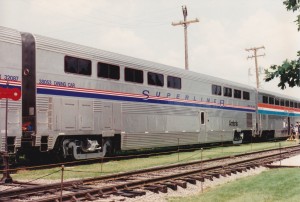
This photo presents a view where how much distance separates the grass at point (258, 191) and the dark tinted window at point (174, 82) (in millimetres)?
8939

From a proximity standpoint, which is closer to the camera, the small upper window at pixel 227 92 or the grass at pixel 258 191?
the grass at pixel 258 191

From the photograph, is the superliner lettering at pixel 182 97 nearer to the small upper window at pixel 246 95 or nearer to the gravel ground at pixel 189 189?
the small upper window at pixel 246 95

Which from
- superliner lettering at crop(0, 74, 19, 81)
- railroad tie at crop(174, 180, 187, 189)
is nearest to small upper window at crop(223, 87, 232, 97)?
railroad tie at crop(174, 180, 187, 189)

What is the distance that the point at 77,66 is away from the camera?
52.6 ft

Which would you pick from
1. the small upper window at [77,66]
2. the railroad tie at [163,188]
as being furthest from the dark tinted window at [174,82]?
the railroad tie at [163,188]

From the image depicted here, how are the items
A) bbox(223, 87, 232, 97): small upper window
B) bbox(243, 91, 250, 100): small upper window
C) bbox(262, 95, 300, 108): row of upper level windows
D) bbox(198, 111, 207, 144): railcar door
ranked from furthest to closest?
bbox(262, 95, 300, 108): row of upper level windows < bbox(243, 91, 250, 100): small upper window < bbox(223, 87, 232, 97): small upper window < bbox(198, 111, 207, 144): railcar door

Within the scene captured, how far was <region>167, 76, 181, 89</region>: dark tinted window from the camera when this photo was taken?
21.6m

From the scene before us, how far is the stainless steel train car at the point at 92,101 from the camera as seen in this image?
14.0m

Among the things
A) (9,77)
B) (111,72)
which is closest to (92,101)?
(111,72)

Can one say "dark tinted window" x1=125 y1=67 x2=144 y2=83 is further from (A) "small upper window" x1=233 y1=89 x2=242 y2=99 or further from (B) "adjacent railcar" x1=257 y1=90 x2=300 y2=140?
(B) "adjacent railcar" x1=257 y1=90 x2=300 y2=140

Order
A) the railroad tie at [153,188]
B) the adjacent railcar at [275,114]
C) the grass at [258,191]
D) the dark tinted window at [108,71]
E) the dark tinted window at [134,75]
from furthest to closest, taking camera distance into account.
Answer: the adjacent railcar at [275,114], the dark tinted window at [134,75], the dark tinted window at [108,71], the railroad tie at [153,188], the grass at [258,191]

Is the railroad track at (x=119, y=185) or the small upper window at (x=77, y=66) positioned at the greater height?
the small upper window at (x=77, y=66)

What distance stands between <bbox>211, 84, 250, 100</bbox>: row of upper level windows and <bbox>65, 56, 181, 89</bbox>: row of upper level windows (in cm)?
554

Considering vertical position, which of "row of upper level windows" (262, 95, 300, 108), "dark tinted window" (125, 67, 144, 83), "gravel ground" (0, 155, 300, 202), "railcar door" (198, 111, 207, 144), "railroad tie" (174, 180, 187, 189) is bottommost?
"gravel ground" (0, 155, 300, 202)
